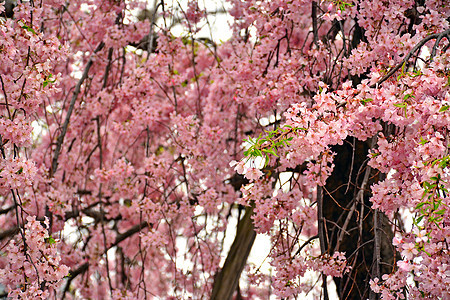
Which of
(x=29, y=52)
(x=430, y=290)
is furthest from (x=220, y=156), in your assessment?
(x=430, y=290)

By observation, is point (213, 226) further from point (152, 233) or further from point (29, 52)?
point (29, 52)

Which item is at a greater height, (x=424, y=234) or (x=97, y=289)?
(x=97, y=289)

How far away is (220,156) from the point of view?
4133mm

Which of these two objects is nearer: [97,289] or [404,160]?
[404,160]

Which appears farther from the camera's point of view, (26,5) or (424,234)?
(26,5)

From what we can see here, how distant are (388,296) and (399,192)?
0.34m

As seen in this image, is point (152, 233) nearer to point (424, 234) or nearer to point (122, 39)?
point (122, 39)

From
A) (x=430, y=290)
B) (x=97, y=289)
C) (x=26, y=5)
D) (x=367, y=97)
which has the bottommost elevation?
(x=430, y=290)

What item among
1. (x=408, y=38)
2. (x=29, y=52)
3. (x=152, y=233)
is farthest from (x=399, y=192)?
(x=152, y=233)

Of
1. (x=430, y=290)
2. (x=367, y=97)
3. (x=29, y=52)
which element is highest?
(x=29, y=52)

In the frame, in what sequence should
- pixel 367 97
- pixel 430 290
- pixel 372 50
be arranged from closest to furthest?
pixel 430 290
pixel 367 97
pixel 372 50

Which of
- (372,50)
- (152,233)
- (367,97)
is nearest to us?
(367,97)

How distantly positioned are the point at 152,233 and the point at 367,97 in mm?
1854

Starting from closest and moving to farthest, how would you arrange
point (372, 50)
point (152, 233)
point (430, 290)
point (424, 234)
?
point (424, 234) < point (430, 290) < point (372, 50) < point (152, 233)
